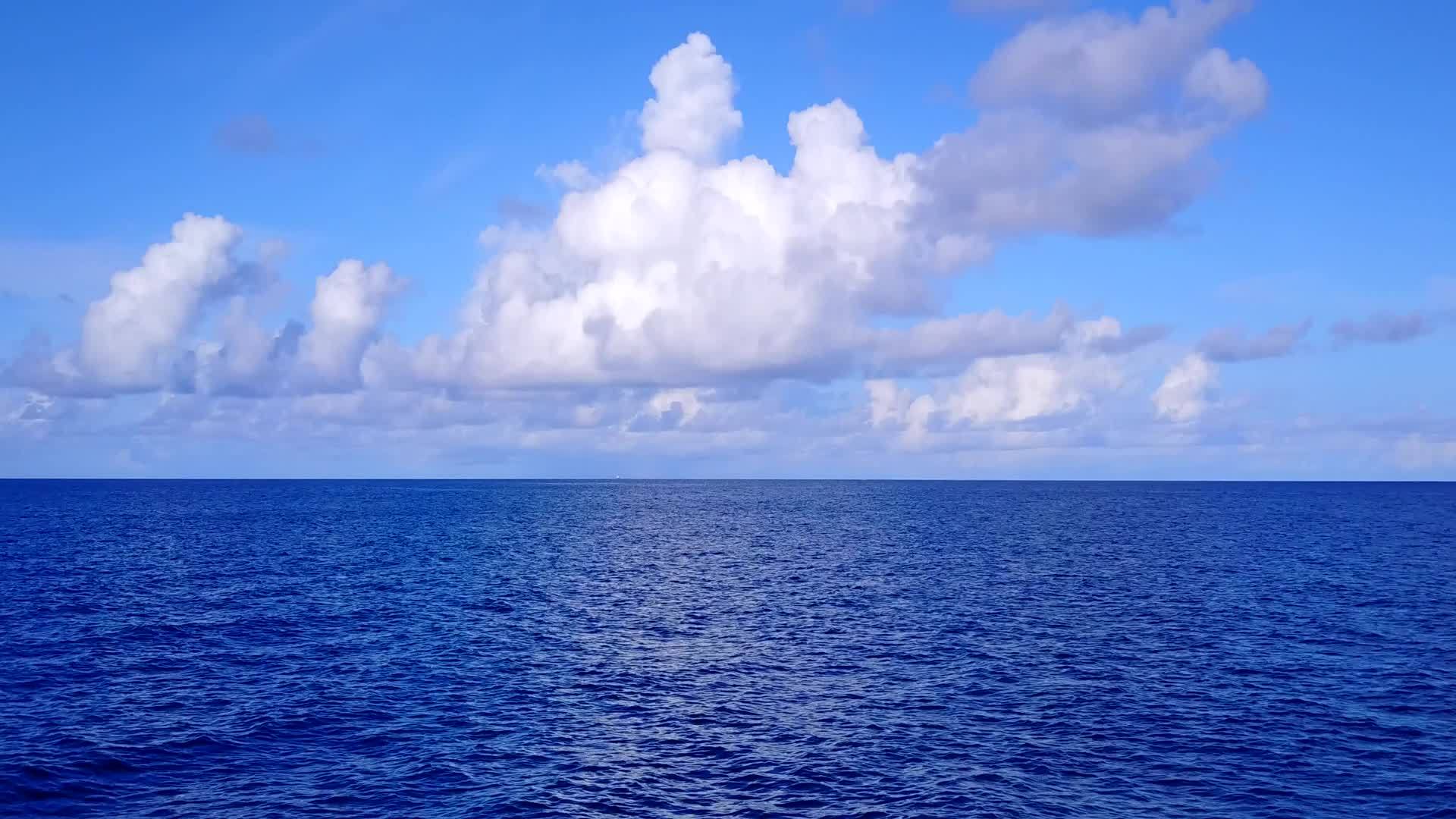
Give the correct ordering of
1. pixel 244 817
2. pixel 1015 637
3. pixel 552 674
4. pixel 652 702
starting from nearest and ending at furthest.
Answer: pixel 244 817 < pixel 652 702 < pixel 552 674 < pixel 1015 637

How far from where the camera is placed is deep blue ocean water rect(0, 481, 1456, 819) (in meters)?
40.3

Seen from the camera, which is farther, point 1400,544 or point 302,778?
point 1400,544

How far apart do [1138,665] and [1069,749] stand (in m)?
20.1

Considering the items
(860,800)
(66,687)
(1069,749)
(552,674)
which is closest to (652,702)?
(552,674)

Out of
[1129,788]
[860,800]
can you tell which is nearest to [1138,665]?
[1129,788]

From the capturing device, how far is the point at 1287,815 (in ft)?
124

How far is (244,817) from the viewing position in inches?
1465

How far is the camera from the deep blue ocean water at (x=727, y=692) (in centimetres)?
4034

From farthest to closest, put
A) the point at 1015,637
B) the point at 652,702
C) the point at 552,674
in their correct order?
the point at 1015,637 < the point at 552,674 < the point at 652,702

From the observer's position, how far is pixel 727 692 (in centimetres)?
5631

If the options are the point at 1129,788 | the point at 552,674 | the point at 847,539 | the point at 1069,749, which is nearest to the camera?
the point at 1129,788

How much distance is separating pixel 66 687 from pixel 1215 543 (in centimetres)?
14951

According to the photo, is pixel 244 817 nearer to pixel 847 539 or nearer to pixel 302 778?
pixel 302 778

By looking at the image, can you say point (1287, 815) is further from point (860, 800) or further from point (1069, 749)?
point (860, 800)
